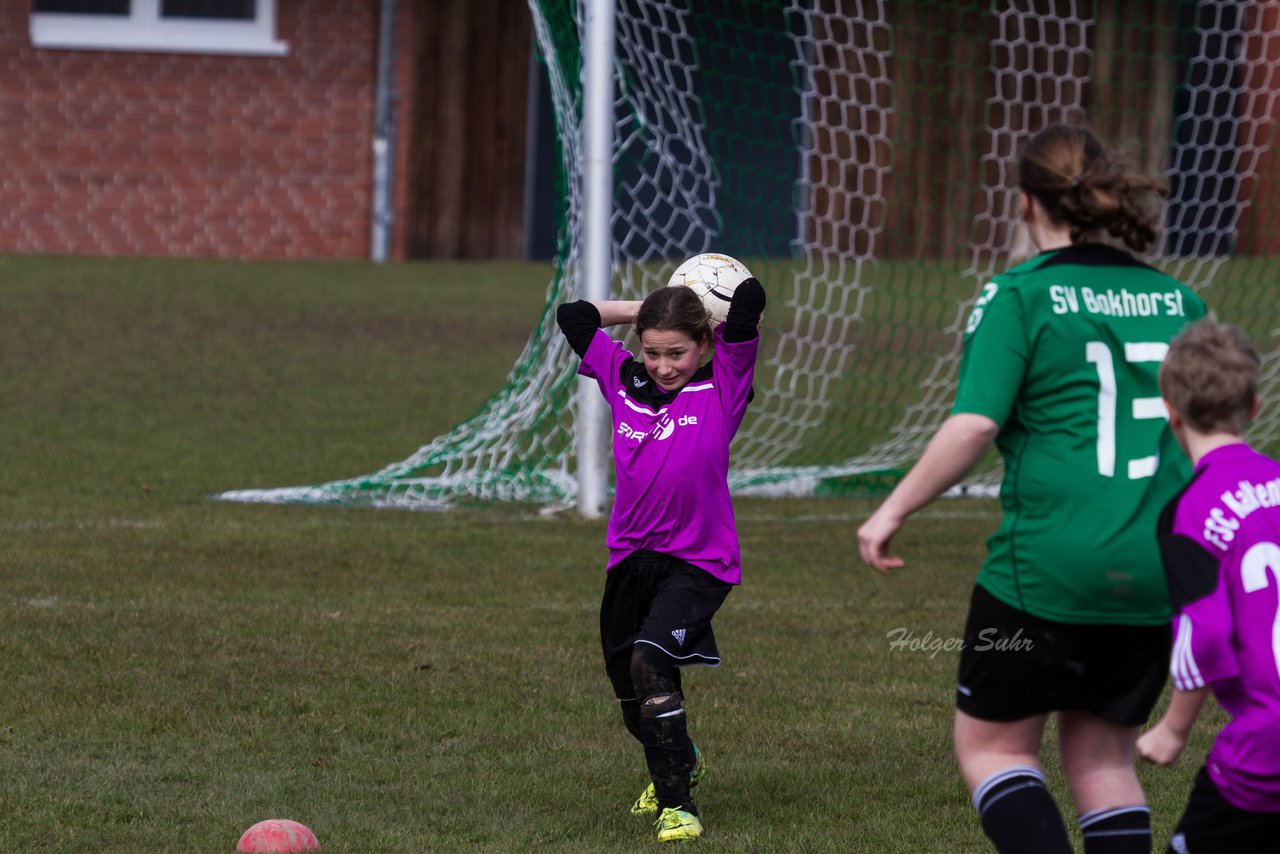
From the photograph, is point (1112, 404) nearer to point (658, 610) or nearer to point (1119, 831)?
point (1119, 831)

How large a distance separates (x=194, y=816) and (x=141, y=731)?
784 mm

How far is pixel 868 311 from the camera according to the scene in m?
14.1

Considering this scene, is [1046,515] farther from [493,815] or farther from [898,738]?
[898,738]

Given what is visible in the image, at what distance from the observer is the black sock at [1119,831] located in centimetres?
343

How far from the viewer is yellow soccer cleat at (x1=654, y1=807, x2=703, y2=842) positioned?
443 cm

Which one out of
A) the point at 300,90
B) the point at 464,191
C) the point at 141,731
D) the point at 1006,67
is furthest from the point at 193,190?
the point at 141,731

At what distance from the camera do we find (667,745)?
175 inches

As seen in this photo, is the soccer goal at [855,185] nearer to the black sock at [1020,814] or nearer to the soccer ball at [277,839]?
the soccer ball at [277,839]

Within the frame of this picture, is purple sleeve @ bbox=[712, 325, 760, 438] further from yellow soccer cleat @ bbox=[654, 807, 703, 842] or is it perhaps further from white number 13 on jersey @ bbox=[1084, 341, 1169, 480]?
white number 13 on jersey @ bbox=[1084, 341, 1169, 480]

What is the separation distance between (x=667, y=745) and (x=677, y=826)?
0.20 metres

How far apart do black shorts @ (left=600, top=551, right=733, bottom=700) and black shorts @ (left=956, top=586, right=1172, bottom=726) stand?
3.90 ft

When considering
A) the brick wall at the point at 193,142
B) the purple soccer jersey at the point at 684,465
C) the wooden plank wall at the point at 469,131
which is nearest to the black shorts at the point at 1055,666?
the purple soccer jersey at the point at 684,465

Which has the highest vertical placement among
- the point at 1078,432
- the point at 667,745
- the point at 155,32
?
the point at 155,32

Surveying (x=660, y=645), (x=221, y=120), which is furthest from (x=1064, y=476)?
(x=221, y=120)
